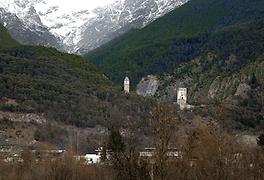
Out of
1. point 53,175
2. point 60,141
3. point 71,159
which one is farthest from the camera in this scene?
point 60,141

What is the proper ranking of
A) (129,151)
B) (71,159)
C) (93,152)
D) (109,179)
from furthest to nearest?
(93,152), (71,159), (109,179), (129,151)

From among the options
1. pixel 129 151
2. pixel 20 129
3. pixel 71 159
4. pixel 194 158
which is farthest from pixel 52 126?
pixel 129 151

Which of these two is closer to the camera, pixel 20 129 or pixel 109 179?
pixel 109 179

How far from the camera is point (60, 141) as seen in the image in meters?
184

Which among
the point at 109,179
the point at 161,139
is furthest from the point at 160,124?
the point at 109,179

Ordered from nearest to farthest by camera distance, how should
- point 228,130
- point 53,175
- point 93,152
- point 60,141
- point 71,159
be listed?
point 228,130
point 53,175
point 71,159
point 93,152
point 60,141

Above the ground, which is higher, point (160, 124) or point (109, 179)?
point (160, 124)

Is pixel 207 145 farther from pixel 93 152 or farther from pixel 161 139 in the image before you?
pixel 93 152

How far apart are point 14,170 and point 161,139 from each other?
57329 mm

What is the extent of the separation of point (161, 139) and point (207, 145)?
127 ft

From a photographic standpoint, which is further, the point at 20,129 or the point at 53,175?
the point at 20,129

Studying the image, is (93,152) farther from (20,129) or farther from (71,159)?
(71,159)

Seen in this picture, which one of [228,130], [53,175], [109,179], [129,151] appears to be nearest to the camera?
[228,130]

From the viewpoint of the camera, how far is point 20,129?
190 meters
